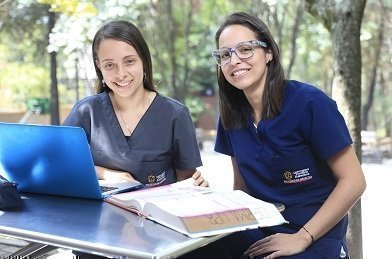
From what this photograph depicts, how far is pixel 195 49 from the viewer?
17578mm

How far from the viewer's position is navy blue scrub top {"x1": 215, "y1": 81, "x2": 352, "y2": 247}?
187 centimetres

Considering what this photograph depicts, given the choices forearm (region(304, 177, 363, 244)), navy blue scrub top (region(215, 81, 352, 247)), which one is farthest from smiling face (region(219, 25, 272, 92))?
forearm (region(304, 177, 363, 244))

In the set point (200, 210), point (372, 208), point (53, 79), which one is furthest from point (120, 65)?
point (53, 79)

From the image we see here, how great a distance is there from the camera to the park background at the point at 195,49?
3.28 metres

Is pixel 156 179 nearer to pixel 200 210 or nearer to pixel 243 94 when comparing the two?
pixel 243 94

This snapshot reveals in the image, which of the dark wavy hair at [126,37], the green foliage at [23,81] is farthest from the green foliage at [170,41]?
the dark wavy hair at [126,37]

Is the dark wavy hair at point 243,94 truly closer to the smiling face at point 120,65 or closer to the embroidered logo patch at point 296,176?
the embroidered logo patch at point 296,176

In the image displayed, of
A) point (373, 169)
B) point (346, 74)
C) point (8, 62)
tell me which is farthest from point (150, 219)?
point (8, 62)

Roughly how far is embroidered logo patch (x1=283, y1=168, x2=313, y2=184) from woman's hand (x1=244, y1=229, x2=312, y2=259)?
18 cm

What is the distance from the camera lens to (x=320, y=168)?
1918mm

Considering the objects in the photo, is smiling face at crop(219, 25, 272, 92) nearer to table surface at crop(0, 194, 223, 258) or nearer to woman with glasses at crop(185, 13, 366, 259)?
woman with glasses at crop(185, 13, 366, 259)

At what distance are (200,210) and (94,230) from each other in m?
0.28

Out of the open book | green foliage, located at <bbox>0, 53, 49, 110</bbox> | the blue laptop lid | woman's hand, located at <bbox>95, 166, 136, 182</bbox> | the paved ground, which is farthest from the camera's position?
green foliage, located at <bbox>0, 53, 49, 110</bbox>

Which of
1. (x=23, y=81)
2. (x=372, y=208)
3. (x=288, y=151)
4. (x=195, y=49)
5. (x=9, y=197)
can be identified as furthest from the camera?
(x=23, y=81)
